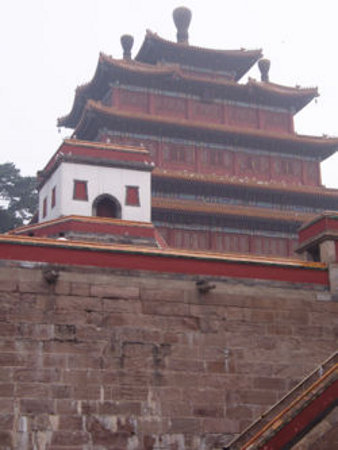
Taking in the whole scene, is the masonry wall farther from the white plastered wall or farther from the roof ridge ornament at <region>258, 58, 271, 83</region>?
the roof ridge ornament at <region>258, 58, 271, 83</region>

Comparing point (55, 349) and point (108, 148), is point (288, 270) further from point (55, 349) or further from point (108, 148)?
point (108, 148)

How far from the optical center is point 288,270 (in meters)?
19.1

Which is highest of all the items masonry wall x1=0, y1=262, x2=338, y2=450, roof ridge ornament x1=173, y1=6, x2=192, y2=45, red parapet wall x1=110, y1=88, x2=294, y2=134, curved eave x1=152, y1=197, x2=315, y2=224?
roof ridge ornament x1=173, y1=6, x2=192, y2=45

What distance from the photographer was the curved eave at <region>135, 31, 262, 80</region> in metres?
38.6

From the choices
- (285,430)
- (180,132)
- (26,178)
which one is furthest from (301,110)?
(285,430)

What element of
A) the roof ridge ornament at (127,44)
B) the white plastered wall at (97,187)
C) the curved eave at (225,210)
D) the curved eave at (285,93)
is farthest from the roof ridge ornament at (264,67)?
the white plastered wall at (97,187)

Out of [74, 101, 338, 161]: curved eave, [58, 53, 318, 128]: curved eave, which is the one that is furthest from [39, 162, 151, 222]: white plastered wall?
[58, 53, 318, 128]: curved eave

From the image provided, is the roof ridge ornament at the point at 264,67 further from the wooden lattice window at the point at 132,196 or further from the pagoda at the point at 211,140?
the wooden lattice window at the point at 132,196

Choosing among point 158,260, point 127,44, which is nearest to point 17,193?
point 127,44

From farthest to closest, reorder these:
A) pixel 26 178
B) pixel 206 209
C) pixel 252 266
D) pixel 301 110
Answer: pixel 26 178
pixel 301 110
pixel 206 209
pixel 252 266

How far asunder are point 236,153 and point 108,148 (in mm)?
10899

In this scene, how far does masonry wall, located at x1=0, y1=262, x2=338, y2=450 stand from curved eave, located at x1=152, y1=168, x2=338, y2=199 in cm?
1511

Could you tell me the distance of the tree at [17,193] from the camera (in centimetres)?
4900

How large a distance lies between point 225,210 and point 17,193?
20.9 m
